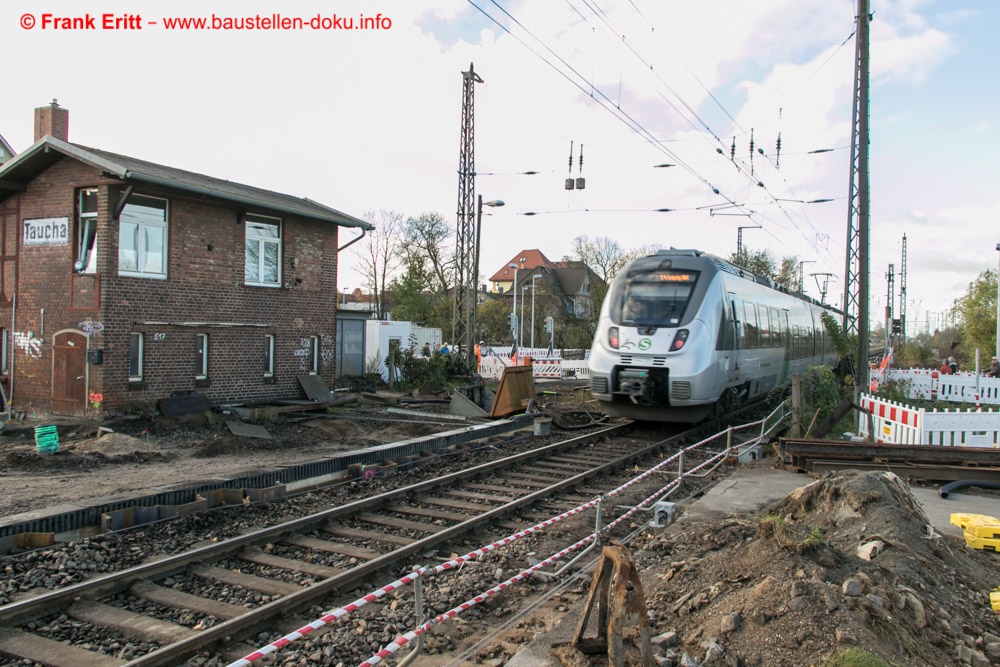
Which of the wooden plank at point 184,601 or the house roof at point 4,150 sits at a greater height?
the house roof at point 4,150

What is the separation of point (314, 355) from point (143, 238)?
5.28 m

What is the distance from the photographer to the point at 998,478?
9234 mm

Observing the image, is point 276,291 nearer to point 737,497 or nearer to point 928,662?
point 737,497

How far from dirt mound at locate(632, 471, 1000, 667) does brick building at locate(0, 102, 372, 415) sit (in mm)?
11826

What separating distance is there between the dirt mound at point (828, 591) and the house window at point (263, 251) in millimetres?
13157

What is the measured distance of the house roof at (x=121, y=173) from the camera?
44.9ft

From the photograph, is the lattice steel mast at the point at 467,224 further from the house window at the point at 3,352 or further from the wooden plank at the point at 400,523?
the wooden plank at the point at 400,523

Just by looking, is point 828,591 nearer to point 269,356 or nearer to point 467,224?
point 269,356

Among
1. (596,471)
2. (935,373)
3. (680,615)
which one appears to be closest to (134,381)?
(596,471)

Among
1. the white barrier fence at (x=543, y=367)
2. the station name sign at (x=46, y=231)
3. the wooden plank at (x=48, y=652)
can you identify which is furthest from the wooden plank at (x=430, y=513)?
the white barrier fence at (x=543, y=367)

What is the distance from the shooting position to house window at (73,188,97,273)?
14359 mm

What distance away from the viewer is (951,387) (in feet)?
79.9

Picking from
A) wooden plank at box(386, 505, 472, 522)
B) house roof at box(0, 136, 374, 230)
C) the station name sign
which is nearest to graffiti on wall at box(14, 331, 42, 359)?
the station name sign

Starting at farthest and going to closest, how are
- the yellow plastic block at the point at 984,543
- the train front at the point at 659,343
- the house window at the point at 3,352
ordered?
1. the house window at the point at 3,352
2. the train front at the point at 659,343
3. the yellow plastic block at the point at 984,543
